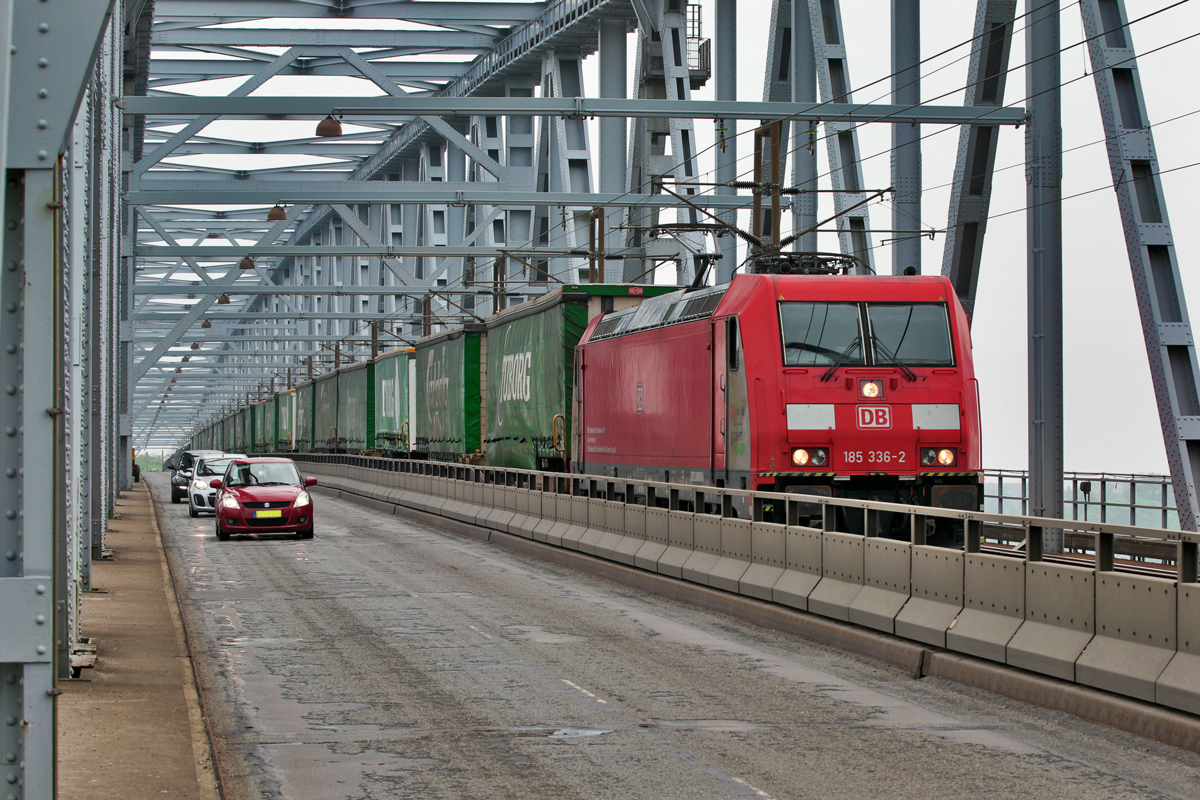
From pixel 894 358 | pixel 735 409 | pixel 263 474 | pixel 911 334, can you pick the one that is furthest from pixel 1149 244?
pixel 263 474

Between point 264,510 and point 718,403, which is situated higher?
point 718,403

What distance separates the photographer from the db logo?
58.5ft

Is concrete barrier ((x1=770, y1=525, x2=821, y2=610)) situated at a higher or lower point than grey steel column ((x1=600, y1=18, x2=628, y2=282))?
lower

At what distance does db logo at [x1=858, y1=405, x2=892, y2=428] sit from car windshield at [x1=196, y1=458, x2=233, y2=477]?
956 inches

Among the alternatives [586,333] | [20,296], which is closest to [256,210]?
[586,333]

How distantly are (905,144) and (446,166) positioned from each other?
43.1 meters

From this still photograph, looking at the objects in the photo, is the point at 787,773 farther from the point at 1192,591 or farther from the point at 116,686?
the point at 116,686

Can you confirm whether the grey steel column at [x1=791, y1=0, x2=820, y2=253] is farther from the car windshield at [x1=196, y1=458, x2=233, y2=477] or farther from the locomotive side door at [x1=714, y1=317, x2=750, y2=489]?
Answer: the car windshield at [x1=196, y1=458, x2=233, y2=477]

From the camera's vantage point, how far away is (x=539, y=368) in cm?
2983

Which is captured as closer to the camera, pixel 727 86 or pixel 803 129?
pixel 803 129

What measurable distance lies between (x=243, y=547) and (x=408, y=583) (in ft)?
26.5

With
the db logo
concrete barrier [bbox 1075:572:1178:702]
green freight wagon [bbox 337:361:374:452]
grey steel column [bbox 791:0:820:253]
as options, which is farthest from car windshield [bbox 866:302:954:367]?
green freight wagon [bbox 337:361:374:452]

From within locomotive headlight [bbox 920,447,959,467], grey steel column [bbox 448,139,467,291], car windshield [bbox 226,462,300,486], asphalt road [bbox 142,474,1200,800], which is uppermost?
grey steel column [bbox 448,139,467,291]

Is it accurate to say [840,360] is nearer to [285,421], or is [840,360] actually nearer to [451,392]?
[451,392]
